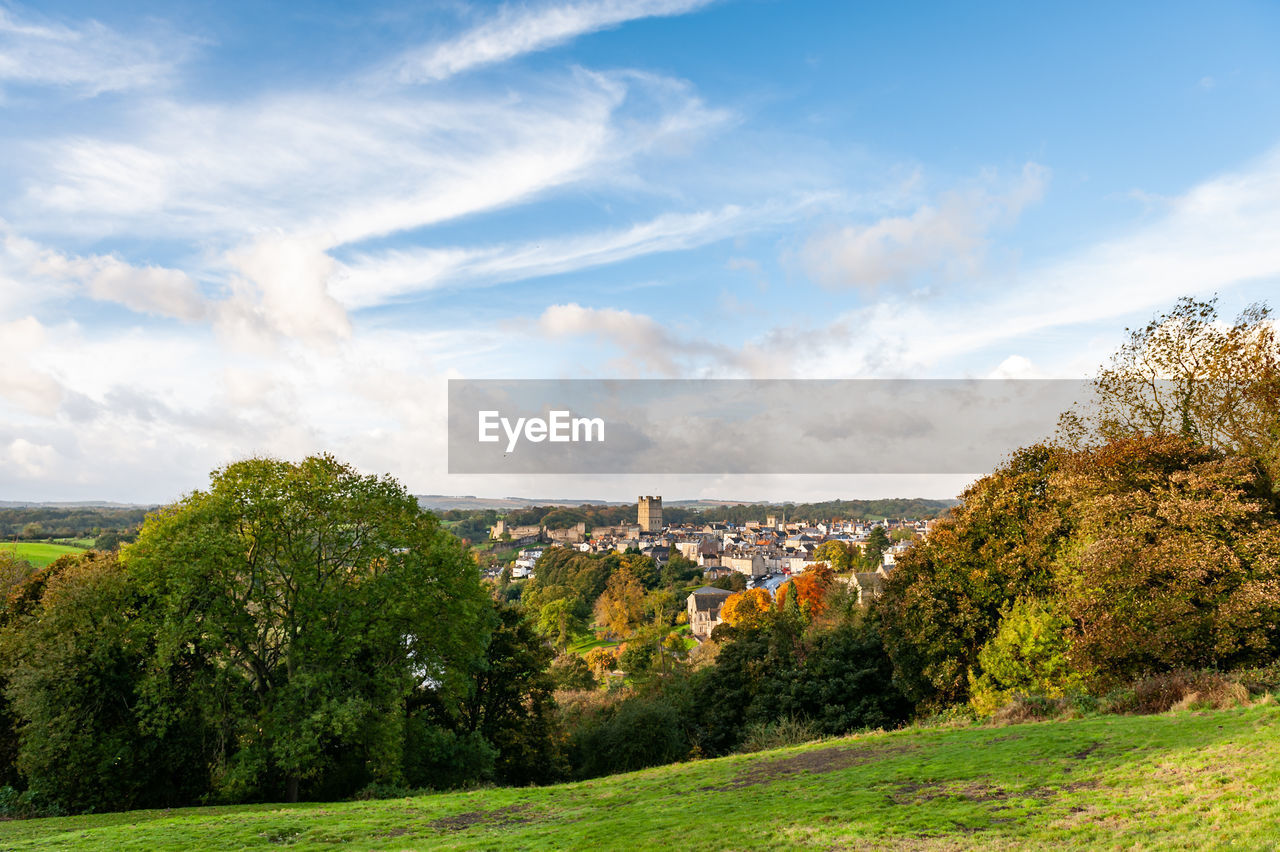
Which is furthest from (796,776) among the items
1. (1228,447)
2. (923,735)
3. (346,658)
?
(1228,447)

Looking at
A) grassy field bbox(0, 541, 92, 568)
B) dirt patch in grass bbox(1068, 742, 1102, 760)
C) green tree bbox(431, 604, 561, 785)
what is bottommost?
green tree bbox(431, 604, 561, 785)

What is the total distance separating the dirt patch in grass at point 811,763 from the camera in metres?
14.5

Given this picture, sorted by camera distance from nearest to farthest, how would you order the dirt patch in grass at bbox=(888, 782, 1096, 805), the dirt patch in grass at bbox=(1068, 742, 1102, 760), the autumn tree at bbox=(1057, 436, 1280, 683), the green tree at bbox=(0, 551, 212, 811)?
the dirt patch in grass at bbox=(888, 782, 1096, 805), the dirt patch in grass at bbox=(1068, 742, 1102, 760), the autumn tree at bbox=(1057, 436, 1280, 683), the green tree at bbox=(0, 551, 212, 811)

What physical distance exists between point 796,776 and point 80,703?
69.5 ft

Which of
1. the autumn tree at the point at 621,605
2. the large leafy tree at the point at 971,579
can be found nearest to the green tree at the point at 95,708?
the large leafy tree at the point at 971,579

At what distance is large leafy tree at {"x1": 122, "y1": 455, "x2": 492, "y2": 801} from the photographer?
2045cm

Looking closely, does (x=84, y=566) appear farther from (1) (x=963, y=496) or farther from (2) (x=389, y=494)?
(1) (x=963, y=496)

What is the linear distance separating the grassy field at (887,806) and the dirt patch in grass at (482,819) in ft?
0.22

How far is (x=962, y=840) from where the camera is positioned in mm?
8812

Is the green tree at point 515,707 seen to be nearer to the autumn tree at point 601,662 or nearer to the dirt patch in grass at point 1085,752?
the dirt patch in grass at point 1085,752

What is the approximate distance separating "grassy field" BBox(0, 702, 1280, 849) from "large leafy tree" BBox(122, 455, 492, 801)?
12.1 feet

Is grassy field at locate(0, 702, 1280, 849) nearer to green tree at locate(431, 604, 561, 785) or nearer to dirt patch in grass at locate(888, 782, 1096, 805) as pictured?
dirt patch in grass at locate(888, 782, 1096, 805)

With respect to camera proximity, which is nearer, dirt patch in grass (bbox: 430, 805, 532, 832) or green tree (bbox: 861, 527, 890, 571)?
dirt patch in grass (bbox: 430, 805, 532, 832)

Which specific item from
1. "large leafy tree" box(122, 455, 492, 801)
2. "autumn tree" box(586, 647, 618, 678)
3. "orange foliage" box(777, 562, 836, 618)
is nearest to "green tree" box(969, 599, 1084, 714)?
"large leafy tree" box(122, 455, 492, 801)
